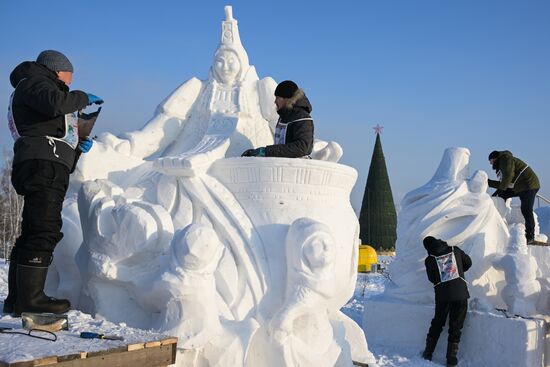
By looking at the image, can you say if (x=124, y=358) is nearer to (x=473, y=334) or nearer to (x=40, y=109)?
(x=40, y=109)

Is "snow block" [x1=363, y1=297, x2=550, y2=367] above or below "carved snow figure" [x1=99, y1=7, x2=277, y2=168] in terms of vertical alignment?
below

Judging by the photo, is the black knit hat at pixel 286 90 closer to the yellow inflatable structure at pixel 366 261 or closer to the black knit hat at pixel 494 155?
the black knit hat at pixel 494 155

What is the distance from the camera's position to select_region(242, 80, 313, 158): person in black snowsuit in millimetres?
4082

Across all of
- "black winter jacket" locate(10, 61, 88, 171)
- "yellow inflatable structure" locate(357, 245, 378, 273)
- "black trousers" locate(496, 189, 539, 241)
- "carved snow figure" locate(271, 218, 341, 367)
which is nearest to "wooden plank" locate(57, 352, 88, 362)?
"black winter jacket" locate(10, 61, 88, 171)

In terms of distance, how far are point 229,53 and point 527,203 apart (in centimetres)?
437

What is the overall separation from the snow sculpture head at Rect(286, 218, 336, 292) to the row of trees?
57.0ft

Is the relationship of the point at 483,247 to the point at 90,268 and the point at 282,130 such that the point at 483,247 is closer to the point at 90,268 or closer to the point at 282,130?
the point at 282,130

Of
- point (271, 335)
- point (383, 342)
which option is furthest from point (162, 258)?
point (383, 342)

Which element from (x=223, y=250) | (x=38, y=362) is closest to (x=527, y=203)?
(x=223, y=250)

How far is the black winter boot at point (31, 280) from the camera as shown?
308 centimetres

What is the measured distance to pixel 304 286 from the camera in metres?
3.72

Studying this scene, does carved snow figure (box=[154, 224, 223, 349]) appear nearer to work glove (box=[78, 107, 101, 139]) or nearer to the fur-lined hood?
work glove (box=[78, 107, 101, 139])

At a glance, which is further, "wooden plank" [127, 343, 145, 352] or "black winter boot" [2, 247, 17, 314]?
"black winter boot" [2, 247, 17, 314]

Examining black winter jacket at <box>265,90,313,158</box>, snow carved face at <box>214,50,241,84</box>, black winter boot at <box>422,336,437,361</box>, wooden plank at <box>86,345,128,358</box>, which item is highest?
snow carved face at <box>214,50,241,84</box>
